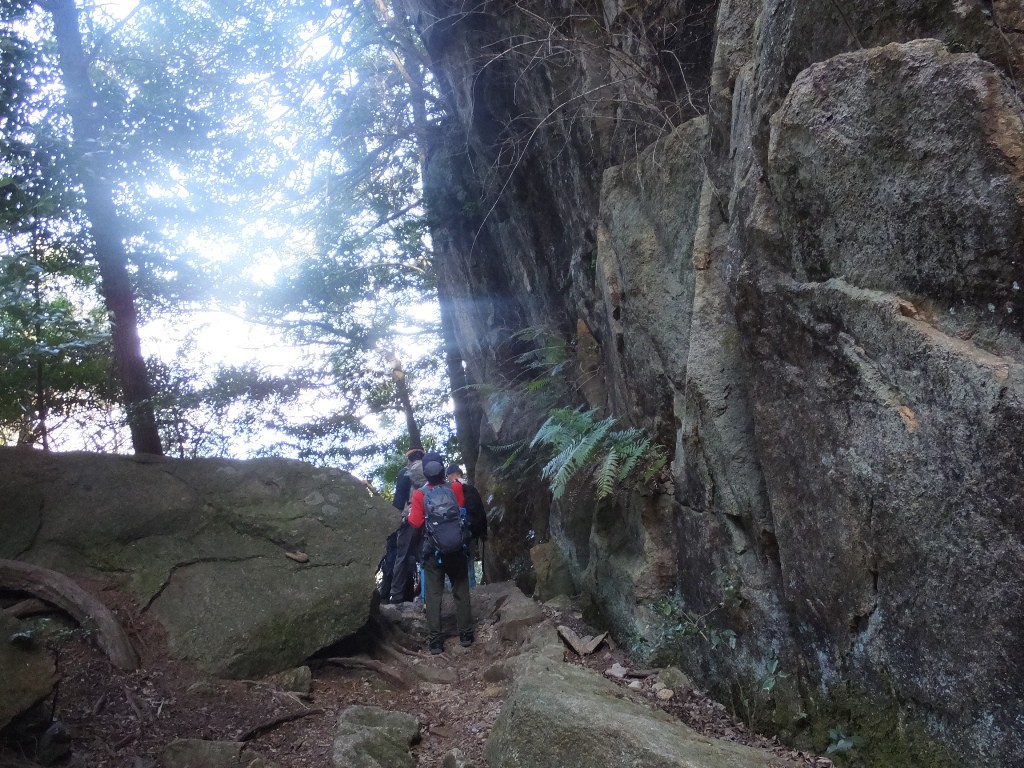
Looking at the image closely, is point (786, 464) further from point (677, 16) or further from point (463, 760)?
point (677, 16)

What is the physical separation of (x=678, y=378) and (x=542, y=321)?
16.9ft

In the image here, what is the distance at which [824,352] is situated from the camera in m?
4.30

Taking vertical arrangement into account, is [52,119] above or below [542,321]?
above

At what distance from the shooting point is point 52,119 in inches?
315

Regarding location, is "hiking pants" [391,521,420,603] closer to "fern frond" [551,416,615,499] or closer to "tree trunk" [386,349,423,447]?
"fern frond" [551,416,615,499]

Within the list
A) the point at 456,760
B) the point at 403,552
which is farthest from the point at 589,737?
the point at 403,552

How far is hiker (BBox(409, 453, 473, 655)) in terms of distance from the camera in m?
7.84

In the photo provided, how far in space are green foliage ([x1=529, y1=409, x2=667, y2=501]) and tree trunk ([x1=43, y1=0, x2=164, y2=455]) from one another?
526 centimetres

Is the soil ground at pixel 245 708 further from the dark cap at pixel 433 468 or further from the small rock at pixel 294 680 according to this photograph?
the dark cap at pixel 433 468

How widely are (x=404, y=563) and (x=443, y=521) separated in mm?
2693

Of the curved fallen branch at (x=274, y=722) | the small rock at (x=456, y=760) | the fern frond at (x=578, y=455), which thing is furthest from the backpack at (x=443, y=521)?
the small rock at (x=456, y=760)

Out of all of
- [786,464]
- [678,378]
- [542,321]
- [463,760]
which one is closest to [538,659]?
[463,760]

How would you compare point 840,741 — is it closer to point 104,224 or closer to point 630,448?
point 630,448

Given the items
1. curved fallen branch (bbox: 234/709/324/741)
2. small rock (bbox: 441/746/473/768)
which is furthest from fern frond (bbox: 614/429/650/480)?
curved fallen branch (bbox: 234/709/324/741)
